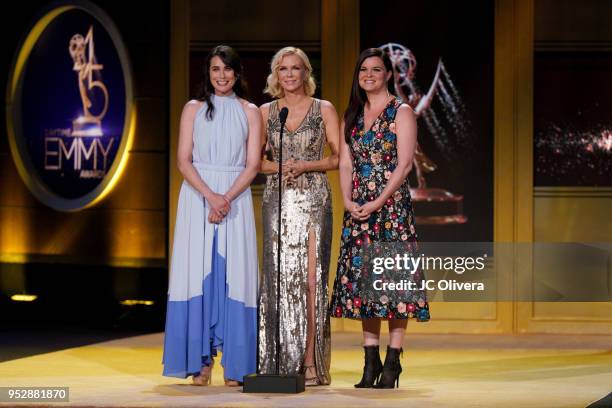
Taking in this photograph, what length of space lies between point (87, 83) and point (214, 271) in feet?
12.4

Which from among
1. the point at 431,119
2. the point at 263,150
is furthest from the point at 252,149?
the point at 431,119

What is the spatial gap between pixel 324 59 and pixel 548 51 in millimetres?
1620

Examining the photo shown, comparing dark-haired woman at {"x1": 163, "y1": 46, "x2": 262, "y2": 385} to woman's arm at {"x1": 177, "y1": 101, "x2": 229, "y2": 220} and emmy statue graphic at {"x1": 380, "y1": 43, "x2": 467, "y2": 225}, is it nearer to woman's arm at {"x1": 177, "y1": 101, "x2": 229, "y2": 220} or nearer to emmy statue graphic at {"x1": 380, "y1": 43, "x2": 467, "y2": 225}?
woman's arm at {"x1": 177, "y1": 101, "x2": 229, "y2": 220}

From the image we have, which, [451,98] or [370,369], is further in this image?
[451,98]

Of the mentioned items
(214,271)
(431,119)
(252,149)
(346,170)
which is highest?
(431,119)

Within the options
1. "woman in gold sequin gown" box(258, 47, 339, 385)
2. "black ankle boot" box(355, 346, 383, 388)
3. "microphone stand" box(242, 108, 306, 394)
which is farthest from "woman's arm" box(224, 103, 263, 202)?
"black ankle boot" box(355, 346, 383, 388)

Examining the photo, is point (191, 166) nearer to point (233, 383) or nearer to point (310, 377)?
point (233, 383)

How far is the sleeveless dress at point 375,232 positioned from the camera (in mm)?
6691

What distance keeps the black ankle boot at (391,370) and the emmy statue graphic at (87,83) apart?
13.6ft

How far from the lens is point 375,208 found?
21.9 feet

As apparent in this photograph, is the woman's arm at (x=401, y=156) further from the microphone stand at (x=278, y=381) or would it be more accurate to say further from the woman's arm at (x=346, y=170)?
the microphone stand at (x=278, y=381)

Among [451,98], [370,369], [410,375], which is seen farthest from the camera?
[451,98]

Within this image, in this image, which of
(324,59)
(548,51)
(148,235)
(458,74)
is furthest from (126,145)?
(548,51)

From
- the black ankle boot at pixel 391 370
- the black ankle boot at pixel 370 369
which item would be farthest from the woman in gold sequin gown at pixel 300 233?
the black ankle boot at pixel 391 370
